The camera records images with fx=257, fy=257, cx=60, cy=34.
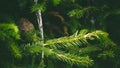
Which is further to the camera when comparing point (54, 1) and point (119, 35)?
point (119, 35)

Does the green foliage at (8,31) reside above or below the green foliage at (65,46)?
above

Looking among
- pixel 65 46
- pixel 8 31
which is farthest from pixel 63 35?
pixel 8 31

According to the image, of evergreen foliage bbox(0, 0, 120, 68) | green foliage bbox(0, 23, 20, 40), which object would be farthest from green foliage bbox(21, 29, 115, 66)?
green foliage bbox(0, 23, 20, 40)

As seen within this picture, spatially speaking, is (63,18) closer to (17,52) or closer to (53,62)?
(53,62)

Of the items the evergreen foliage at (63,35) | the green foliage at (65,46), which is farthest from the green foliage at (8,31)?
the green foliage at (65,46)

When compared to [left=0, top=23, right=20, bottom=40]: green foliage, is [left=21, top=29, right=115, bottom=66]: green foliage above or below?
below

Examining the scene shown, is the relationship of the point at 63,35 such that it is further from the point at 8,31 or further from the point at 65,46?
the point at 8,31

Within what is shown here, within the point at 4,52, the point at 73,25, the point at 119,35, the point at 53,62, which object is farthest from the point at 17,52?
the point at 119,35

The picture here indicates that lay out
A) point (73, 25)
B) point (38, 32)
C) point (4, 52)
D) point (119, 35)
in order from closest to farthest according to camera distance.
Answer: point (4, 52), point (38, 32), point (73, 25), point (119, 35)

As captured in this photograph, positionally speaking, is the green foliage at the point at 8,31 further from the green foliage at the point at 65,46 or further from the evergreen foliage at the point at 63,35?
the green foliage at the point at 65,46

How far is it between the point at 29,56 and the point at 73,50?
1.14 ft

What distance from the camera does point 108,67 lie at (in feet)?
7.64

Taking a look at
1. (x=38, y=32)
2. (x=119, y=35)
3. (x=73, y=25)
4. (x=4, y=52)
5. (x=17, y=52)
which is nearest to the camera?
(x=17, y=52)

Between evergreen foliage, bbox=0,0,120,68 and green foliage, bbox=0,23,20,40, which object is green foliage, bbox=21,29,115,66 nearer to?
evergreen foliage, bbox=0,0,120,68
